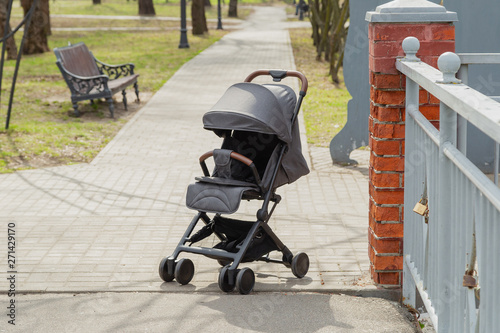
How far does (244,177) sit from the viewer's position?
17.1 feet

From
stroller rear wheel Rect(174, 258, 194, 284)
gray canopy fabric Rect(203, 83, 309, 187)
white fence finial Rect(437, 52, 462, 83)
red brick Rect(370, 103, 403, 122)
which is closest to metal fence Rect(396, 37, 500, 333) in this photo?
white fence finial Rect(437, 52, 462, 83)

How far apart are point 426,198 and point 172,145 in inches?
256

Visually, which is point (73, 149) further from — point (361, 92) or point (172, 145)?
point (361, 92)

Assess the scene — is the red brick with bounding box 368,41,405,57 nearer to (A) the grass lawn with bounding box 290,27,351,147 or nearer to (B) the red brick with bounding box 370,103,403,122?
(B) the red brick with bounding box 370,103,403,122

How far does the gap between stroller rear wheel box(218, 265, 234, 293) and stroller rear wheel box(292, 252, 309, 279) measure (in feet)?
1.54

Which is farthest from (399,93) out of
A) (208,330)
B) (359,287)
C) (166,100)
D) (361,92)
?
(166,100)

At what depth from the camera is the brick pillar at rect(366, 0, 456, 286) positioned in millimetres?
4465

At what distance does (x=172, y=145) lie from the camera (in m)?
10.0

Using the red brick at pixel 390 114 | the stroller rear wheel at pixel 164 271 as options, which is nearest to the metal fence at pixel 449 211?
the red brick at pixel 390 114

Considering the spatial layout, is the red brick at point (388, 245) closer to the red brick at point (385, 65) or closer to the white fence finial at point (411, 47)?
the red brick at point (385, 65)

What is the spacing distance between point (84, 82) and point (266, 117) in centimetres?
837

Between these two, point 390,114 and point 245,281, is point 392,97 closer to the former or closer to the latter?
point 390,114

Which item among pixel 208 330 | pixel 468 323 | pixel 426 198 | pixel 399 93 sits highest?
pixel 399 93

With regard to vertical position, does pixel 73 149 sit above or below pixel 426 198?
below
